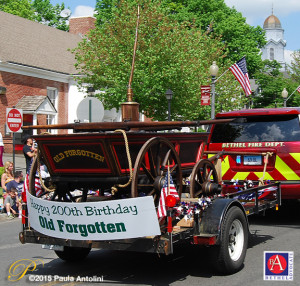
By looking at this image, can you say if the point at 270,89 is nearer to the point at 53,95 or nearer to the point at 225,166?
the point at 53,95

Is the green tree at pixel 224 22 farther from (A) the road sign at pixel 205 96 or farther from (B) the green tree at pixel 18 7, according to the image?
(A) the road sign at pixel 205 96

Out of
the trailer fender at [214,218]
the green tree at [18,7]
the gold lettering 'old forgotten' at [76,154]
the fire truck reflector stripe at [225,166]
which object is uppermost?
the green tree at [18,7]

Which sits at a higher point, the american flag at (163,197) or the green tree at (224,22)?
the green tree at (224,22)

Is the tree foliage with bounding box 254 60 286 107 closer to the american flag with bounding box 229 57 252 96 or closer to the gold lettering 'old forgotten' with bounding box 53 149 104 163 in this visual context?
the american flag with bounding box 229 57 252 96

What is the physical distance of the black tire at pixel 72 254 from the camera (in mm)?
7231

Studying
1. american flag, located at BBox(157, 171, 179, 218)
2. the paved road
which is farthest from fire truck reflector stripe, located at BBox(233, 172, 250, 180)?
american flag, located at BBox(157, 171, 179, 218)

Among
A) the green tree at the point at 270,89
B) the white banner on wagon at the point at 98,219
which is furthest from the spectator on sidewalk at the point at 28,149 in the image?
the green tree at the point at 270,89

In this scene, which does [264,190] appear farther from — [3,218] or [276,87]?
[276,87]

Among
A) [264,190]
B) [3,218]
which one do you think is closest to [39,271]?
[264,190]

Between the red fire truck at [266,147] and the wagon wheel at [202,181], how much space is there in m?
1.88

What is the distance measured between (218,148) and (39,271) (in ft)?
14.5

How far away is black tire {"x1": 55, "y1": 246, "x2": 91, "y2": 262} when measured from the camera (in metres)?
7.23

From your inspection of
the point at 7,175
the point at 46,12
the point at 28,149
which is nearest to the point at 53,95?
the point at 46,12

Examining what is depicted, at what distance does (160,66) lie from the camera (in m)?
27.5
